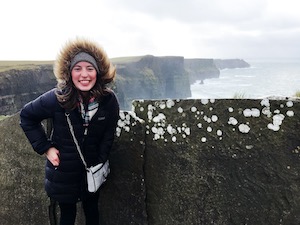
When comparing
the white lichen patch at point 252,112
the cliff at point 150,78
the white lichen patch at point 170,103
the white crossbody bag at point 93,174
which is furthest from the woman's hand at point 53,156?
the cliff at point 150,78

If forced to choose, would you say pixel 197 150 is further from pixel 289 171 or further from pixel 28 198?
pixel 28 198

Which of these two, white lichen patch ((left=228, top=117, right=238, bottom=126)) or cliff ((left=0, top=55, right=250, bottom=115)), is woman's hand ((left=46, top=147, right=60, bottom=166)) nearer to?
white lichen patch ((left=228, top=117, right=238, bottom=126))

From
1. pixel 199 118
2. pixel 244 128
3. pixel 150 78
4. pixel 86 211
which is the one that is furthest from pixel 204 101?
pixel 150 78

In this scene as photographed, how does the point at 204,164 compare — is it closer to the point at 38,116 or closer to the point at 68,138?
the point at 68,138

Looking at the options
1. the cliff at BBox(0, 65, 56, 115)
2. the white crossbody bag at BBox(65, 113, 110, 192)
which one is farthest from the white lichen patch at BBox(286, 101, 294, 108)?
the cliff at BBox(0, 65, 56, 115)

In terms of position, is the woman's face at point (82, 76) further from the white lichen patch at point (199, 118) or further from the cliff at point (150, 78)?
the cliff at point (150, 78)

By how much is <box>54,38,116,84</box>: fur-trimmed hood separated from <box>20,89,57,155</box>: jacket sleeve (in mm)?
198

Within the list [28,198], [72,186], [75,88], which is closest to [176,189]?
[72,186]

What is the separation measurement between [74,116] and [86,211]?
102 cm

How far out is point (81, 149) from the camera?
311 centimetres

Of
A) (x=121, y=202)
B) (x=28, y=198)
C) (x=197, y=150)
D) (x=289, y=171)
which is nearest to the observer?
(x=289, y=171)

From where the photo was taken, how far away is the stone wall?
304 centimetres

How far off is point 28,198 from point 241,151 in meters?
2.33

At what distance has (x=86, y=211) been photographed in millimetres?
3471
